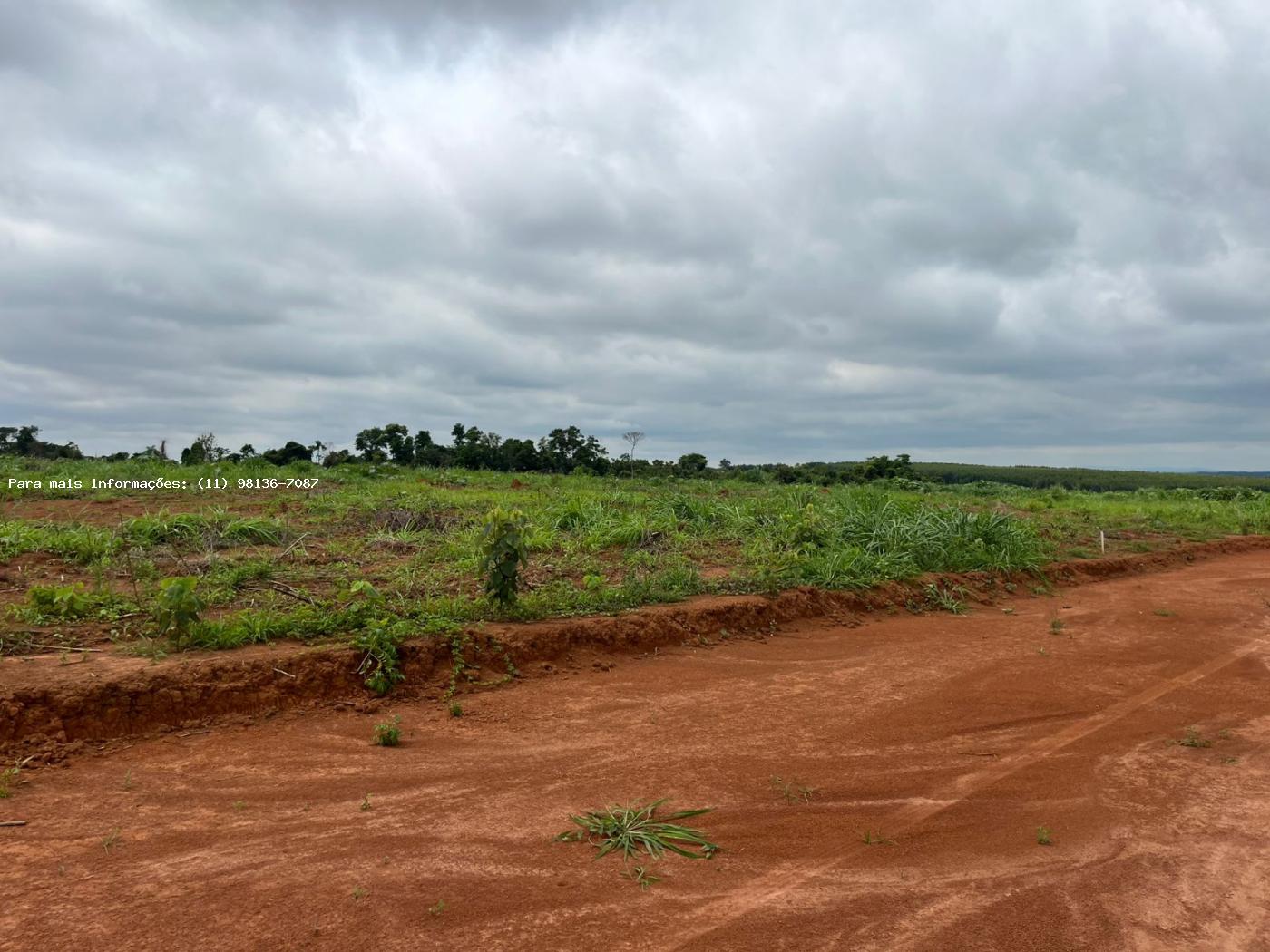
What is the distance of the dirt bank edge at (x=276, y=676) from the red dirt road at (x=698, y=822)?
28 centimetres

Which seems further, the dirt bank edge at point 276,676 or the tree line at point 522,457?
the tree line at point 522,457

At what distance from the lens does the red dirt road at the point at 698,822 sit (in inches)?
119

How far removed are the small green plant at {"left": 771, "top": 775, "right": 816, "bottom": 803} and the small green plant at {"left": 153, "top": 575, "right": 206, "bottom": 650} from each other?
4.18 m

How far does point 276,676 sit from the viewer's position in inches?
221

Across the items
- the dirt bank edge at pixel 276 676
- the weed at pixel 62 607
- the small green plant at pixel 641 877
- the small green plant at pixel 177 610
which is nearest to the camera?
the small green plant at pixel 641 877

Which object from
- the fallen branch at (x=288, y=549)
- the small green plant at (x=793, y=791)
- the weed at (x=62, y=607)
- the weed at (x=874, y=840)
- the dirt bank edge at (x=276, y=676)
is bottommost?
the weed at (x=874, y=840)

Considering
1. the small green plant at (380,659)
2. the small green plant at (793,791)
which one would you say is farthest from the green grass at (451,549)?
the small green plant at (793,791)

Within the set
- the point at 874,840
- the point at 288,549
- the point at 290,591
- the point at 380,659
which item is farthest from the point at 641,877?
the point at 288,549

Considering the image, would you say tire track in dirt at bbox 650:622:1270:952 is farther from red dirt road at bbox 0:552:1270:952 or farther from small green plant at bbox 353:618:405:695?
small green plant at bbox 353:618:405:695

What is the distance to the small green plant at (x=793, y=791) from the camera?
4.17 m

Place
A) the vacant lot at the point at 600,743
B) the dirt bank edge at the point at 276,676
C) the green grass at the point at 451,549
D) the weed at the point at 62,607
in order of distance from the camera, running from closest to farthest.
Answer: the vacant lot at the point at 600,743 < the dirt bank edge at the point at 276,676 < the weed at the point at 62,607 < the green grass at the point at 451,549

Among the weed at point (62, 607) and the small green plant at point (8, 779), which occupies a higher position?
the weed at point (62, 607)

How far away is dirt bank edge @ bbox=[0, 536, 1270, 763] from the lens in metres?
4.86

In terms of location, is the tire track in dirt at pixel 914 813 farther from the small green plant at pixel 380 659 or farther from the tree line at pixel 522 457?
the tree line at pixel 522 457
